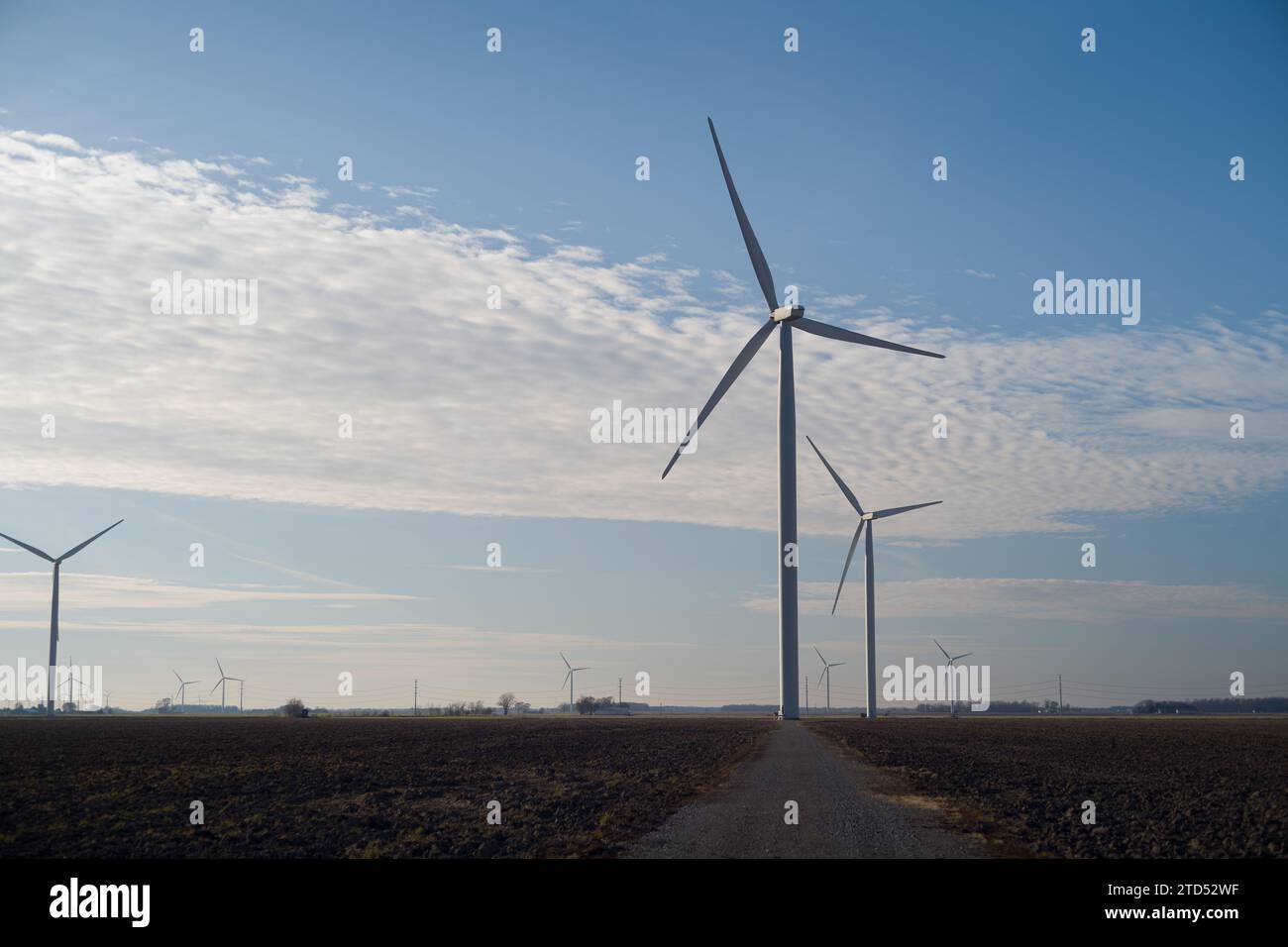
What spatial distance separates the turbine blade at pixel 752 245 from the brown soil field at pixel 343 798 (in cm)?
4223

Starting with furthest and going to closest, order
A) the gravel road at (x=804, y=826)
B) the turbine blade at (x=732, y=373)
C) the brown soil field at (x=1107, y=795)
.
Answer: the turbine blade at (x=732, y=373), the brown soil field at (x=1107, y=795), the gravel road at (x=804, y=826)

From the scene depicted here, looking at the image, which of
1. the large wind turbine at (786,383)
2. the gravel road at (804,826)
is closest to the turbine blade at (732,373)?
the large wind turbine at (786,383)

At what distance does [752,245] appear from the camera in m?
86.2

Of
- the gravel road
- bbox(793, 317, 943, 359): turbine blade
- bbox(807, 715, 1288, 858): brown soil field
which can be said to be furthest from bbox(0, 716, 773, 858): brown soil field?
bbox(793, 317, 943, 359): turbine blade

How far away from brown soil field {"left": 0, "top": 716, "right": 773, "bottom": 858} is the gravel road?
1200 millimetres

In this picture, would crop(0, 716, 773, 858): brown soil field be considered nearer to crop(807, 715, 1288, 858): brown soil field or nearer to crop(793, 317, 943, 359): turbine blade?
crop(807, 715, 1288, 858): brown soil field

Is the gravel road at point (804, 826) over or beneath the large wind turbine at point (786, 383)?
beneath

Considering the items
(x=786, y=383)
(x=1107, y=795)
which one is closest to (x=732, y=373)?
(x=786, y=383)

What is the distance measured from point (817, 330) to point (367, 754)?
172 feet

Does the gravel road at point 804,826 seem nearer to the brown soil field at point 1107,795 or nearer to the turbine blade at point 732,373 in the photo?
the brown soil field at point 1107,795

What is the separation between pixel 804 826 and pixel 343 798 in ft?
58.2

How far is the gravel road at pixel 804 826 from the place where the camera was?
808 inches
